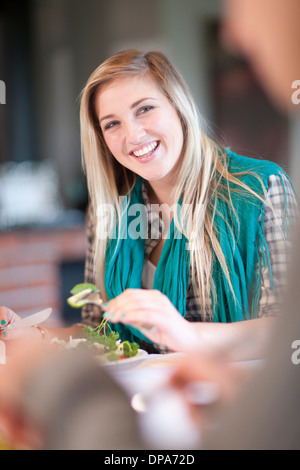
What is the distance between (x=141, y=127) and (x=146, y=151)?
0.03 m

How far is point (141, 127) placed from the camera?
589 mm

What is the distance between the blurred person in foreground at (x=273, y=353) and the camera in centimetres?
29

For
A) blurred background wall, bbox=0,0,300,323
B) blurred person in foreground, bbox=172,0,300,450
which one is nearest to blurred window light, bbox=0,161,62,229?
blurred background wall, bbox=0,0,300,323

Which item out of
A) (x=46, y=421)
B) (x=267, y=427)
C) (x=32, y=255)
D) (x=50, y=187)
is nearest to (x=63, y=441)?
(x=46, y=421)

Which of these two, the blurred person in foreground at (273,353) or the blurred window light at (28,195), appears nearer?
the blurred person in foreground at (273,353)

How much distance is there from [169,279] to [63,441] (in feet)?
0.89

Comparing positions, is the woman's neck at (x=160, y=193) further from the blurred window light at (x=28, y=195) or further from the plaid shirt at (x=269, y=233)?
the blurred window light at (x=28, y=195)

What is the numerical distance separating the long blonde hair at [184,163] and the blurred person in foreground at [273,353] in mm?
249

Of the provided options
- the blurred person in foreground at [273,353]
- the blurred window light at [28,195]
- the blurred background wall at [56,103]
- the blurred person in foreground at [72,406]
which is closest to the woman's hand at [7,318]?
the blurred person in foreground at [72,406]

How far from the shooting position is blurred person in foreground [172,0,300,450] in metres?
0.29

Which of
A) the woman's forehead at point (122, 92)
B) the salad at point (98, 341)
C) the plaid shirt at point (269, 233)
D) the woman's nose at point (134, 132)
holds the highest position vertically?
the woman's forehead at point (122, 92)

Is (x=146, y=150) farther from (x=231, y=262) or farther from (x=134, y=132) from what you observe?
(x=231, y=262)
